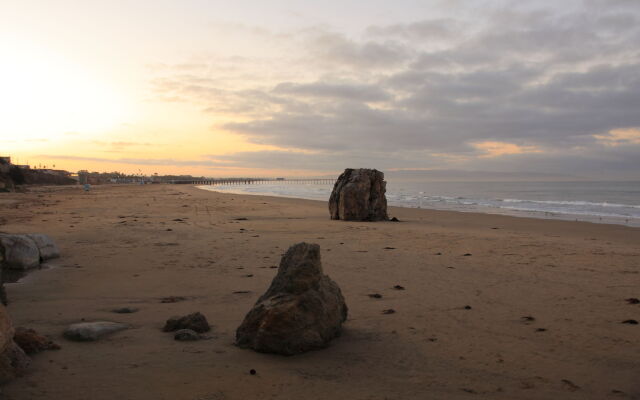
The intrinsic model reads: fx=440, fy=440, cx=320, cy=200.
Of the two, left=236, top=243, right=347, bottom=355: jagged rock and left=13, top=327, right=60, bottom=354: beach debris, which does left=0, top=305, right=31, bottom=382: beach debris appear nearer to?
left=13, top=327, right=60, bottom=354: beach debris

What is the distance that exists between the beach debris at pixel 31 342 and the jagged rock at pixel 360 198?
49.0ft

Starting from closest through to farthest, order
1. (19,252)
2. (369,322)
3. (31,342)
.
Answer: (31,342) → (369,322) → (19,252)

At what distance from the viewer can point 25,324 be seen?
16.4 ft

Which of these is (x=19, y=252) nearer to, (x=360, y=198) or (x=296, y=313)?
(x=296, y=313)

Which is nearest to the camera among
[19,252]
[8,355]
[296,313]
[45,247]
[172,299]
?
[8,355]

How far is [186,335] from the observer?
4520 millimetres

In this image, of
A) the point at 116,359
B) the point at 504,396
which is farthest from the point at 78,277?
the point at 504,396

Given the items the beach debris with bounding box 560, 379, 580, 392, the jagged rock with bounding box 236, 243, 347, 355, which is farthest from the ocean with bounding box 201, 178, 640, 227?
the jagged rock with bounding box 236, 243, 347, 355

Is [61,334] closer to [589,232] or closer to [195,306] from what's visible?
[195,306]

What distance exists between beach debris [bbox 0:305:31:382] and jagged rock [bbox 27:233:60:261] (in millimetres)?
5970

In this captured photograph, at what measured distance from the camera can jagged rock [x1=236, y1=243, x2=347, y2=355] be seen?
416cm

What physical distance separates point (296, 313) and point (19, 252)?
262 inches

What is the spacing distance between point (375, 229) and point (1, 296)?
11569 millimetres

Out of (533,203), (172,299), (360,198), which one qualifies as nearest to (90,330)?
(172,299)
